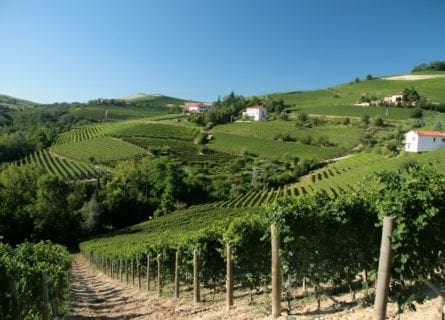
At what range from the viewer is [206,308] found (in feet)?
41.2

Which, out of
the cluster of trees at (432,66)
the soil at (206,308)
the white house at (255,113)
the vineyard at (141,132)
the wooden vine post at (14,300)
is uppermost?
the cluster of trees at (432,66)

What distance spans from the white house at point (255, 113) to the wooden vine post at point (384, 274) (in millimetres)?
133778

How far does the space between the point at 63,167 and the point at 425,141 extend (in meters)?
70.8

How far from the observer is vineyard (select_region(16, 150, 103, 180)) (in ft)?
273

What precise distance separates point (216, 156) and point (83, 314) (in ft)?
295

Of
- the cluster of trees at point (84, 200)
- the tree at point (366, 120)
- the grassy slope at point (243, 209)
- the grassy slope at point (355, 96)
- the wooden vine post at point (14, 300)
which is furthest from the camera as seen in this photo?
the grassy slope at point (355, 96)

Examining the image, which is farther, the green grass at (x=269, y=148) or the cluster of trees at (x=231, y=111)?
the cluster of trees at (x=231, y=111)

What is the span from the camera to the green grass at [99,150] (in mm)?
97125

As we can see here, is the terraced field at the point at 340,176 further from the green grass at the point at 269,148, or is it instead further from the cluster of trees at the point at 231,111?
the cluster of trees at the point at 231,111

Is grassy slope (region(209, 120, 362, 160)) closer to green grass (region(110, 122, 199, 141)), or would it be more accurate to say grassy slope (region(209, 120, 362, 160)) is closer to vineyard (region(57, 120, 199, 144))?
green grass (region(110, 122, 199, 141))

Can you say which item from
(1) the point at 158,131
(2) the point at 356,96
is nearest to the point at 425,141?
(1) the point at 158,131

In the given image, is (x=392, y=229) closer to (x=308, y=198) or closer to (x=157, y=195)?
(x=308, y=198)

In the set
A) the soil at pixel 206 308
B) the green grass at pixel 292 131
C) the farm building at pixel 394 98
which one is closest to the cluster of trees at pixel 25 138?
the green grass at pixel 292 131

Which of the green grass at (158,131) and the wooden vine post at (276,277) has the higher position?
the green grass at (158,131)
